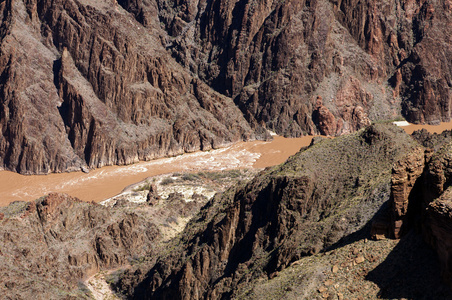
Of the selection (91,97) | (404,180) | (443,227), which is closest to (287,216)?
(404,180)

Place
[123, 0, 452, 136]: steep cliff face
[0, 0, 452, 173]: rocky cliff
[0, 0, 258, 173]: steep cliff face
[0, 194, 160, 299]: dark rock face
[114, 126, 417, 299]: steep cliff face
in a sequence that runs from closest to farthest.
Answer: [114, 126, 417, 299]: steep cliff face < [0, 194, 160, 299]: dark rock face < [0, 0, 258, 173]: steep cliff face < [0, 0, 452, 173]: rocky cliff < [123, 0, 452, 136]: steep cliff face

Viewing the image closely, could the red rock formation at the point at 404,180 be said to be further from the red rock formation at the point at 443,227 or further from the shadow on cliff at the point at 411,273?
the red rock formation at the point at 443,227

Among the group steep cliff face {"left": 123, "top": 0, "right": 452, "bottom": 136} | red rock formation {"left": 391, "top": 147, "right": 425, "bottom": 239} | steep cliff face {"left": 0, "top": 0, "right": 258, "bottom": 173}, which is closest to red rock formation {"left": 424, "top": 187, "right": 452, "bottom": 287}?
red rock formation {"left": 391, "top": 147, "right": 425, "bottom": 239}

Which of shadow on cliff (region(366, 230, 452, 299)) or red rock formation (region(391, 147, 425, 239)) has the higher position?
red rock formation (region(391, 147, 425, 239))

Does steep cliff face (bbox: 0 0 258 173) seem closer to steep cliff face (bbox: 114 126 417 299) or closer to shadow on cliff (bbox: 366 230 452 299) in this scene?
steep cliff face (bbox: 114 126 417 299)

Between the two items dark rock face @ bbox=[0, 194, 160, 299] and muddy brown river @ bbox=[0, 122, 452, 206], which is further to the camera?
muddy brown river @ bbox=[0, 122, 452, 206]

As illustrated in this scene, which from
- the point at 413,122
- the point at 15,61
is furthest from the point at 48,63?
the point at 413,122

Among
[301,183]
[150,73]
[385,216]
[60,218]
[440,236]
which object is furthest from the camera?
[150,73]

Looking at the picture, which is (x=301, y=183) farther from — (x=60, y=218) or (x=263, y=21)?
(x=263, y=21)
